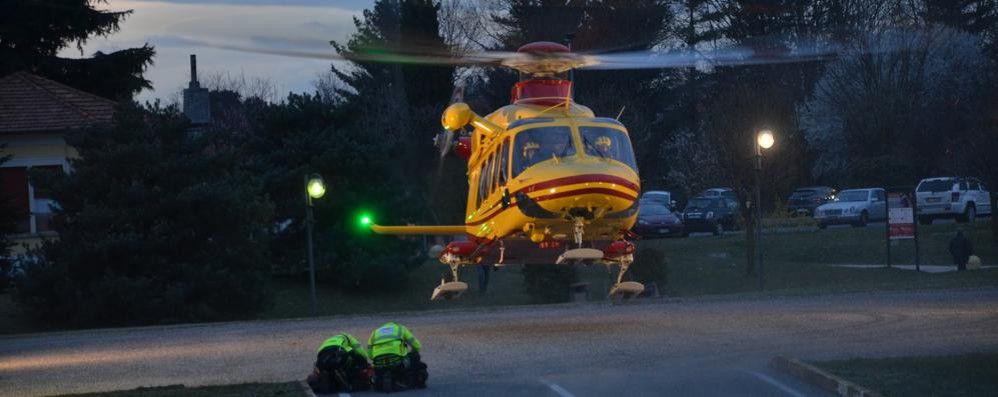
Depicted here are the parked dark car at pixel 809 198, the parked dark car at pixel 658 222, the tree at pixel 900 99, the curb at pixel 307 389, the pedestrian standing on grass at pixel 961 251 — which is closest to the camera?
the curb at pixel 307 389

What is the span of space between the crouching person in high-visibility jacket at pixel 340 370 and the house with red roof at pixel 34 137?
1290 inches

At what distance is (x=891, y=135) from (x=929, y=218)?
13.4m

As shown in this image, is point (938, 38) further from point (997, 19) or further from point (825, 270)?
point (825, 270)

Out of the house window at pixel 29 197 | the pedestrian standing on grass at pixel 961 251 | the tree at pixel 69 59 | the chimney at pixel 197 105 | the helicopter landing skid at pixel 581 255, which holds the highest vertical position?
the tree at pixel 69 59

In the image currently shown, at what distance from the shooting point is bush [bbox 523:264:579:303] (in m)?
39.5

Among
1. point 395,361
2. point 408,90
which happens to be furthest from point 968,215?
point 395,361

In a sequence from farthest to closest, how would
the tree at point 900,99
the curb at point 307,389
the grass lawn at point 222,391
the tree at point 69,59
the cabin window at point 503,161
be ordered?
the tree at point 900,99 → the tree at point 69,59 → the cabin window at point 503,161 → the grass lawn at point 222,391 → the curb at point 307,389

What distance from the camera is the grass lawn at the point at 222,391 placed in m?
15.5

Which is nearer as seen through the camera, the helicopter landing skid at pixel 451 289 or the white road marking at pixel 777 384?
the white road marking at pixel 777 384

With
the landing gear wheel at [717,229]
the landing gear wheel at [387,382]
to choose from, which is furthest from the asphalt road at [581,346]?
the landing gear wheel at [717,229]

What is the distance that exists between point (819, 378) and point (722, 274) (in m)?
30.8

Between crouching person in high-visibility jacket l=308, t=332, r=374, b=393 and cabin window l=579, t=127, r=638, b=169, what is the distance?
7.29 meters

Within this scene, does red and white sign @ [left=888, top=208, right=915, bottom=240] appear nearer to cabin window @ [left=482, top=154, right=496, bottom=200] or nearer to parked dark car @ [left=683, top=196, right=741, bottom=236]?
parked dark car @ [left=683, top=196, right=741, bottom=236]

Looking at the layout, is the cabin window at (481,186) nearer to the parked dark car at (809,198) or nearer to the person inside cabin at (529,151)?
the person inside cabin at (529,151)
